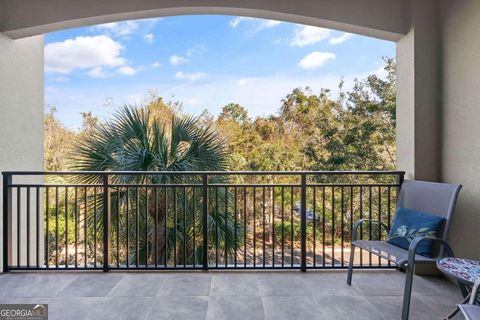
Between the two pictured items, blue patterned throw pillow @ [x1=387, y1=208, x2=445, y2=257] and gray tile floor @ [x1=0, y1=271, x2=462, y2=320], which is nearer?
gray tile floor @ [x1=0, y1=271, x2=462, y2=320]

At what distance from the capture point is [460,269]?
1.78 meters

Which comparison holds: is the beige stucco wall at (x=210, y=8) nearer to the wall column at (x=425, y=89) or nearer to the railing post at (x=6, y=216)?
the wall column at (x=425, y=89)

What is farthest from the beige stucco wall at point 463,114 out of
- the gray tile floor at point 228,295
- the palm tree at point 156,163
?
the palm tree at point 156,163

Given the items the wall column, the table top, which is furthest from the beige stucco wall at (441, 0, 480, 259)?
the table top

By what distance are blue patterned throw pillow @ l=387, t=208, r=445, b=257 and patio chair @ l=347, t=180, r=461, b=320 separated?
0.04 metres

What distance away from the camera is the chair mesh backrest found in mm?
2277

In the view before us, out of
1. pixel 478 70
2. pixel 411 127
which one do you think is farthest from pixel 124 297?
pixel 478 70

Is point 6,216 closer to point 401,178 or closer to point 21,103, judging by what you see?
point 21,103

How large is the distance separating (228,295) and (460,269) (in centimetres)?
166

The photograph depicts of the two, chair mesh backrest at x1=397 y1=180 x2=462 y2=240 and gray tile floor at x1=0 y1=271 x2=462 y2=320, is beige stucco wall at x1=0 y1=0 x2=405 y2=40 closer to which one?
chair mesh backrest at x1=397 y1=180 x2=462 y2=240

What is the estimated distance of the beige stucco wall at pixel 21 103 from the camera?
3016 mm

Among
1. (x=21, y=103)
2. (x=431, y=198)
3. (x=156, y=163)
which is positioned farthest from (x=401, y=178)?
(x=21, y=103)

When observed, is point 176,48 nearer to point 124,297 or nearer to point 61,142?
point 61,142

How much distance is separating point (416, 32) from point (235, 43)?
22.2 feet
